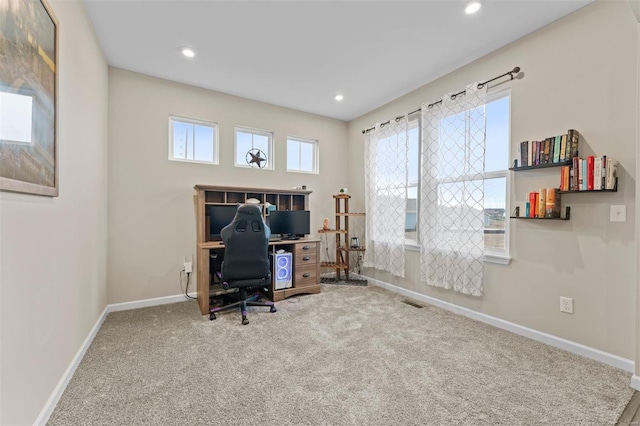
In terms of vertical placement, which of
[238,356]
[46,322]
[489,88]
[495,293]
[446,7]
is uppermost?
[446,7]

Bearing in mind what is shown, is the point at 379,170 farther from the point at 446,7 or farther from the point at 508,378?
the point at 508,378

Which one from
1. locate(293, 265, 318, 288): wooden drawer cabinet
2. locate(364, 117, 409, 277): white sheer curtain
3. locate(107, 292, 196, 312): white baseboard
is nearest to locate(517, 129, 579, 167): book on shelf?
locate(364, 117, 409, 277): white sheer curtain

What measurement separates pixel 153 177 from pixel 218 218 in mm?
922

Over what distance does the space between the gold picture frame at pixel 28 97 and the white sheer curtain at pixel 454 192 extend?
135 inches

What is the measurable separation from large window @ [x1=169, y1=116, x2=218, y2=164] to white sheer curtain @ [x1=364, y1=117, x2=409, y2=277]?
7.81 feet

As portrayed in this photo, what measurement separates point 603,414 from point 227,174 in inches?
162

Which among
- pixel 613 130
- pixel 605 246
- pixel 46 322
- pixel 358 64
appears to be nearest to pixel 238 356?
pixel 46 322

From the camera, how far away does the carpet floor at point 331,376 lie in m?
1.50

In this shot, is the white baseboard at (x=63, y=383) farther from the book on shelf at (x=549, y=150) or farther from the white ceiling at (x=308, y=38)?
the book on shelf at (x=549, y=150)

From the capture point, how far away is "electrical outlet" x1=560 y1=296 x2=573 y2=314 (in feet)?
7.22

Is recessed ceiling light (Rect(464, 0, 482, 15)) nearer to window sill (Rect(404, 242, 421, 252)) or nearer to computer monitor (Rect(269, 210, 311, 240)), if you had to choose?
window sill (Rect(404, 242, 421, 252))

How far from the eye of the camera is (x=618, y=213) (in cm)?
197

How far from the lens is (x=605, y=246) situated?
203 centimetres

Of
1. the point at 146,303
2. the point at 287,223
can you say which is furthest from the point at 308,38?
the point at 146,303
